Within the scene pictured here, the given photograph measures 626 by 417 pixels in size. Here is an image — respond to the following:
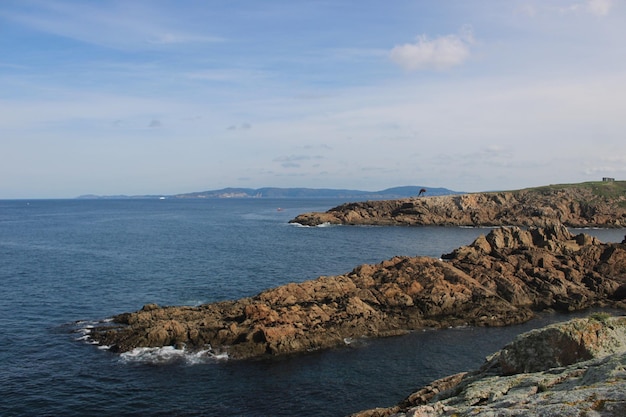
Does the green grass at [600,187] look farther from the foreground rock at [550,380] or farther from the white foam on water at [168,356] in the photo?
the foreground rock at [550,380]

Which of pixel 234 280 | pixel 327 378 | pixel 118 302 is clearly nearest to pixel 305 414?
pixel 327 378

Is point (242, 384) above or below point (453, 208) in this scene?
below

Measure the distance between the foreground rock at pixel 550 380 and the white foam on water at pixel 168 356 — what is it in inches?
709

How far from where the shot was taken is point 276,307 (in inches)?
1797

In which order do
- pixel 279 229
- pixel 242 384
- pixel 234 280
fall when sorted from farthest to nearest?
pixel 279 229, pixel 234 280, pixel 242 384

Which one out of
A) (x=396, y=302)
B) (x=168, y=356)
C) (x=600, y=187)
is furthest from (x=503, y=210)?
(x=168, y=356)

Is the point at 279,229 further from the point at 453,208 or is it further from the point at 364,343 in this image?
the point at 364,343

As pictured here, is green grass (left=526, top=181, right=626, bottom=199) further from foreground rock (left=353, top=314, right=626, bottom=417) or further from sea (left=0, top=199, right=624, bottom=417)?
foreground rock (left=353, top=314, right=626, bottom=417)

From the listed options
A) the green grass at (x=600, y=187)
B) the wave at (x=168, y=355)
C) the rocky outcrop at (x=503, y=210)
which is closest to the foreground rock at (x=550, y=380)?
the wave at (x=168, y=355)

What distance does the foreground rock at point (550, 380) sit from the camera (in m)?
11.5

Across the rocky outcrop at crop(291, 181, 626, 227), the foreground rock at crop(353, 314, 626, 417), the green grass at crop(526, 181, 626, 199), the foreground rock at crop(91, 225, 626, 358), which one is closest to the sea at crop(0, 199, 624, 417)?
the foreground rock at crop(91, 225, 626, 358)

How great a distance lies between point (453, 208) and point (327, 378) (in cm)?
13021

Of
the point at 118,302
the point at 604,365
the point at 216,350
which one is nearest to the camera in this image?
the point at 604,365

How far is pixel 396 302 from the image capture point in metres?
50.4
